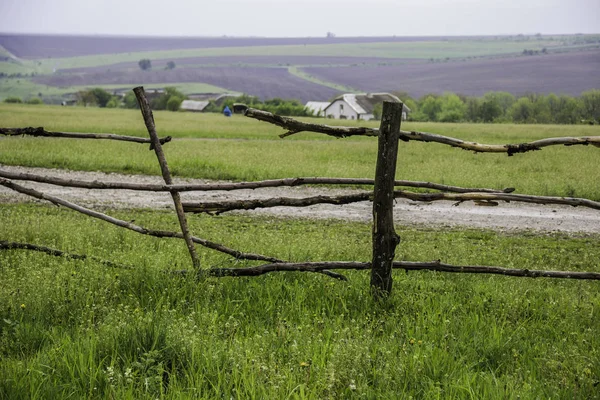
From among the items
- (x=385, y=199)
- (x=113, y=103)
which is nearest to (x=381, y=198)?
(x=385, y=199)

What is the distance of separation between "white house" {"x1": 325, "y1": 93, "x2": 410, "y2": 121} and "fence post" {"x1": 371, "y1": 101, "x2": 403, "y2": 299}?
9757 cm

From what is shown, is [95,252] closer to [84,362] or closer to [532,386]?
[84,362]

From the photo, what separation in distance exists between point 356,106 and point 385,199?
115 meters

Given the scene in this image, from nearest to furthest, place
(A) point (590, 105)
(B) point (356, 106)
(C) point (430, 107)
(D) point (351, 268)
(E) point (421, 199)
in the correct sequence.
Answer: (D) point (351, 268) < (E) point (421, 199) < (A) point (590, 105) < (B) point (356, 106) < (C) point (430, 107)

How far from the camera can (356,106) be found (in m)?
119

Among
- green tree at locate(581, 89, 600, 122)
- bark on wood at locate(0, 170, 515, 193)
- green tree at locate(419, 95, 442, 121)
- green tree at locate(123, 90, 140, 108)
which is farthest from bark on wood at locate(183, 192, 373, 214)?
green tree at locate(123, 90, 140, 108)

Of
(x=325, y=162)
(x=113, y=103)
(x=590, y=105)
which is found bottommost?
(x=325, y=162)

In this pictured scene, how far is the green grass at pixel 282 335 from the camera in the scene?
11.5ft

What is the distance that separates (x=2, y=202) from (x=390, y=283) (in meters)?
10.5

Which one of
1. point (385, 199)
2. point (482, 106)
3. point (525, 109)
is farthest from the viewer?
point (482, 106)

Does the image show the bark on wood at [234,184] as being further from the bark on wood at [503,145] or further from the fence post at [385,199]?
the fence post at [385,199]

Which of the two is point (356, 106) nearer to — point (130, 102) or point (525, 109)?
point (525, 109)

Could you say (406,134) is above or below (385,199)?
above

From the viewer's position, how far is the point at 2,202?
43.0ft
